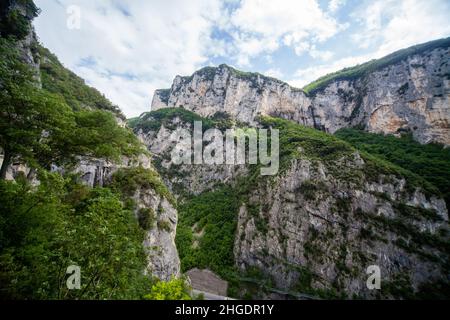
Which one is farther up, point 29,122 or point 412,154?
point 412,154

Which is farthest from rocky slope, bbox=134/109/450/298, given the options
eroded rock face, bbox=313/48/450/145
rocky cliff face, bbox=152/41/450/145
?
rocky cliff face, bbox=152/41/450/145

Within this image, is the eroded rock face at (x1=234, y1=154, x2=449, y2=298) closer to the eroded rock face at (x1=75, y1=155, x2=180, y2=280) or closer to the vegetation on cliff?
the eroded rock face at (x1=75, y1=155, x2=180, y2=280)

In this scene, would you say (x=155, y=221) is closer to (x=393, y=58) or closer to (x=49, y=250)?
(x=49, y=250)

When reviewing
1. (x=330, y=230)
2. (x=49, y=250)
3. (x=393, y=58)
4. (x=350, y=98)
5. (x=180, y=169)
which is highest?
(x=393, y=58)

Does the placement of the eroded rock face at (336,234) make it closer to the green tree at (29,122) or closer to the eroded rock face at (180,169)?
the eroded rock face at (180,169)

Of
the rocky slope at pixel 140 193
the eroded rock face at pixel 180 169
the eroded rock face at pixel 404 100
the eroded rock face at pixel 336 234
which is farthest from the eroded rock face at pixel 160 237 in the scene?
the eroded rock face at pixel 404 100

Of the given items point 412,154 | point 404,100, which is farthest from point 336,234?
point 404,100

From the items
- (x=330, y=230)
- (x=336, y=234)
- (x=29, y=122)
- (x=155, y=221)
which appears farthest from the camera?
(x=330, y=230)

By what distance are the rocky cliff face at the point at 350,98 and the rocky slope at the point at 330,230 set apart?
3112 cm

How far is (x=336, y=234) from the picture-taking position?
39.7 metres

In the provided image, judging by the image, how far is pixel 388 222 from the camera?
38.7m

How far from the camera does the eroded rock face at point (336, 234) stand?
113ft

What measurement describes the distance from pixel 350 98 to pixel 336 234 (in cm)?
6524
